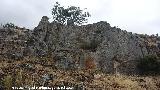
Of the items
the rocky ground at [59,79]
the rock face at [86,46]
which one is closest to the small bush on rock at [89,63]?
the rock face at [86,46]

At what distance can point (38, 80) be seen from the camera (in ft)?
114

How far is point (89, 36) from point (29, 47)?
1039cm

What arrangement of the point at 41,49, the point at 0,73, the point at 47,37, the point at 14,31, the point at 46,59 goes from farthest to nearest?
the point at 14,31 < the point at 47,37 < the point at 41,49 < the point at 46,59 < the point at 0,73

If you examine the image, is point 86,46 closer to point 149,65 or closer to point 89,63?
point 89,63

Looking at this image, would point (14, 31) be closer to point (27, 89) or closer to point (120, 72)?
point (120, 72)

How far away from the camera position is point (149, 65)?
50.6m

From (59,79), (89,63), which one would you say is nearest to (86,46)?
(89,63)

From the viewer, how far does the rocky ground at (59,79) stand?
109 feet

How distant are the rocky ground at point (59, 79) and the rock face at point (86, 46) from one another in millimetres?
4737

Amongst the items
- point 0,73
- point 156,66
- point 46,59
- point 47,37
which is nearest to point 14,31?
point 47,37

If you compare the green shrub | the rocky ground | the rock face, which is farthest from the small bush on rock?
the green shrub

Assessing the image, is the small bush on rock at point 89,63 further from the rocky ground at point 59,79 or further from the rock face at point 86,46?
the rocky ground at point 59,79

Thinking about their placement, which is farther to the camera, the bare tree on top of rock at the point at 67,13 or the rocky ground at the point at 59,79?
the bare tree on top of rock at the point at 67,13

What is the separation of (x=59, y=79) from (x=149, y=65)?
716 inches
